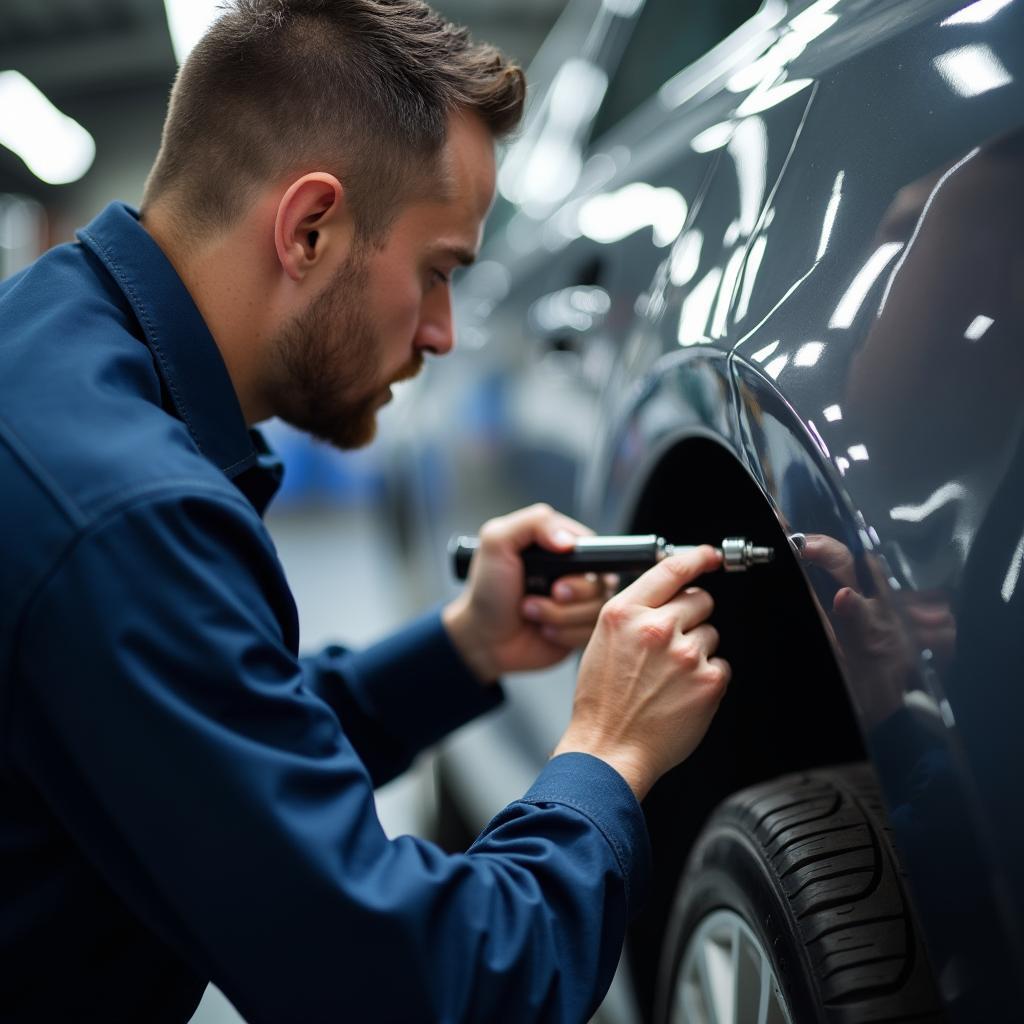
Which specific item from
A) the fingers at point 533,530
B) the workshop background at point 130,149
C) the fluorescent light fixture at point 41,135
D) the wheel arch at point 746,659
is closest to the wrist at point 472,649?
the fingers at point 533,530

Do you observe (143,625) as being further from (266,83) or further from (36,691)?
(266,83)

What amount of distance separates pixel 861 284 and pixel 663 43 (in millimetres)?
1138

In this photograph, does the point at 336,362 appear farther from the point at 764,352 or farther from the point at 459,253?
the point at 764,352

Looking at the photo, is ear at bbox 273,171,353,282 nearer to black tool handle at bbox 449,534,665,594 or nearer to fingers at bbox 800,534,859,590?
black tool handle at bbox 449,534,665,594

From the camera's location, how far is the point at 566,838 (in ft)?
2.52

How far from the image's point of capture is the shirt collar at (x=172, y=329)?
0.88 meters

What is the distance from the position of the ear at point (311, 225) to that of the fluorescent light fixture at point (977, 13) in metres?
0.48

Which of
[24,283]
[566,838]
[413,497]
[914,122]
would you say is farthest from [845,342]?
[413,497]

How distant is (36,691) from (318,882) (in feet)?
0.66

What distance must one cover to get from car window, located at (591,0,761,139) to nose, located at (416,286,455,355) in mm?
520

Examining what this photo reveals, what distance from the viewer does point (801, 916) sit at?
2.43 feet

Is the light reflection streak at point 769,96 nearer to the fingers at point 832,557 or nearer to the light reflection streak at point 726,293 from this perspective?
the light reflection streak at point 726,293

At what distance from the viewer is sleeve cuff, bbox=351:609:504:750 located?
1244mm

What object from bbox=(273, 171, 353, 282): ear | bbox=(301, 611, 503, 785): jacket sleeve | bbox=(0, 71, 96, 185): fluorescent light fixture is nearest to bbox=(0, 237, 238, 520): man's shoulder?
bbox=(273, 171, 353, 282): ear
